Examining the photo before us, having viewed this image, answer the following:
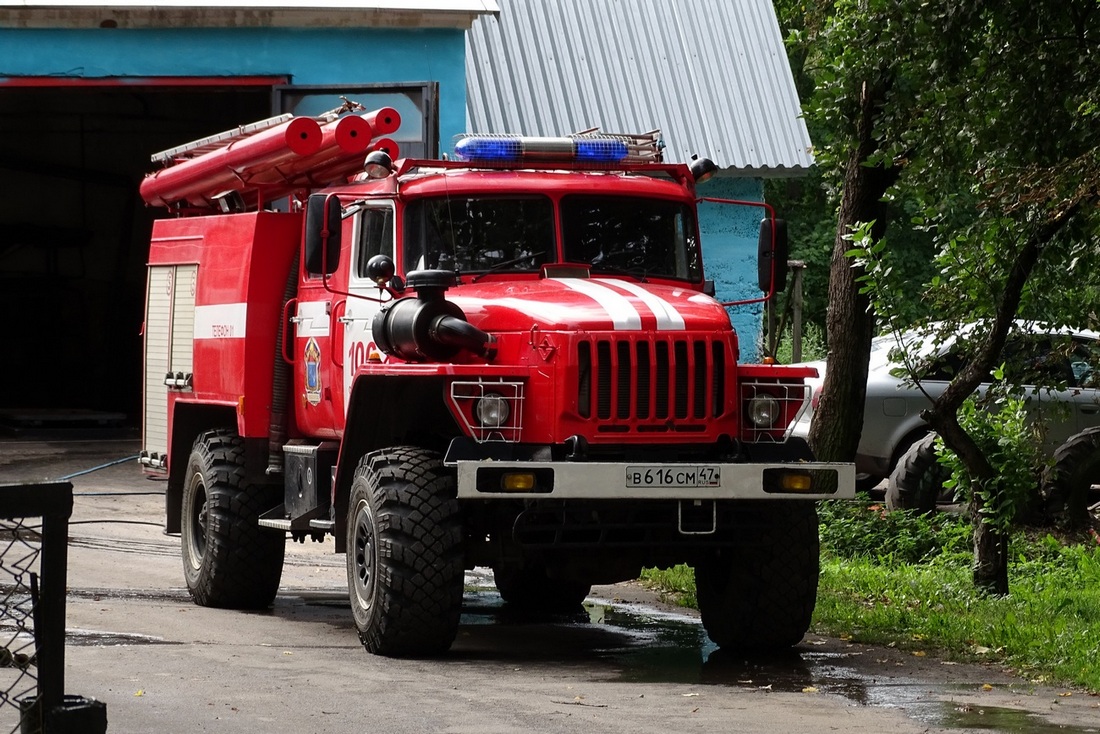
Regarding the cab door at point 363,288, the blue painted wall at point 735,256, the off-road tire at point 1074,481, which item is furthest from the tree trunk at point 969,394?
the blue painted wall at point 735,256

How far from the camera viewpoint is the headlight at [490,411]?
9.08 m

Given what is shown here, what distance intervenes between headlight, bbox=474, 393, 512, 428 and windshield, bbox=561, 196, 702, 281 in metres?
1.39

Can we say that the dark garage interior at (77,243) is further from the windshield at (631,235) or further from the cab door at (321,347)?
the windshield at (631,235)

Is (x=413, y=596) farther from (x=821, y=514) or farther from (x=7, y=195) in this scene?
(x=7, y=195)

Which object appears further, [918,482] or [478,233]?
[918,482]

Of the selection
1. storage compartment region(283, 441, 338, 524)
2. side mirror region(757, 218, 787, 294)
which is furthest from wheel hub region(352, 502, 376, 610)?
side mirror region(757, 218, 787, 294)

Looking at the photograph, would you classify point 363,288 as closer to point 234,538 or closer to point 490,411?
point 490,411

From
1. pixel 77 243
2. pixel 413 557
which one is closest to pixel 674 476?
pixel 413 557

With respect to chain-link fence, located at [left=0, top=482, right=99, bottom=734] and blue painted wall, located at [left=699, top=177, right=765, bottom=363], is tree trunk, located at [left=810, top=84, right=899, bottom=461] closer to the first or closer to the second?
blue painted wall, located at [left=699, top=177, right=765, bottom=363]

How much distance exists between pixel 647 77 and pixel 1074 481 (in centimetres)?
786

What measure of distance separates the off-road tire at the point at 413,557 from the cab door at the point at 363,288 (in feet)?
3.80

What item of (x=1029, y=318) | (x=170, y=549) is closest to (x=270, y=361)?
(x=170, y=549)

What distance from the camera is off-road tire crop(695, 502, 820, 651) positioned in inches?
373

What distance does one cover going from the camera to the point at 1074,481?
15742mm
